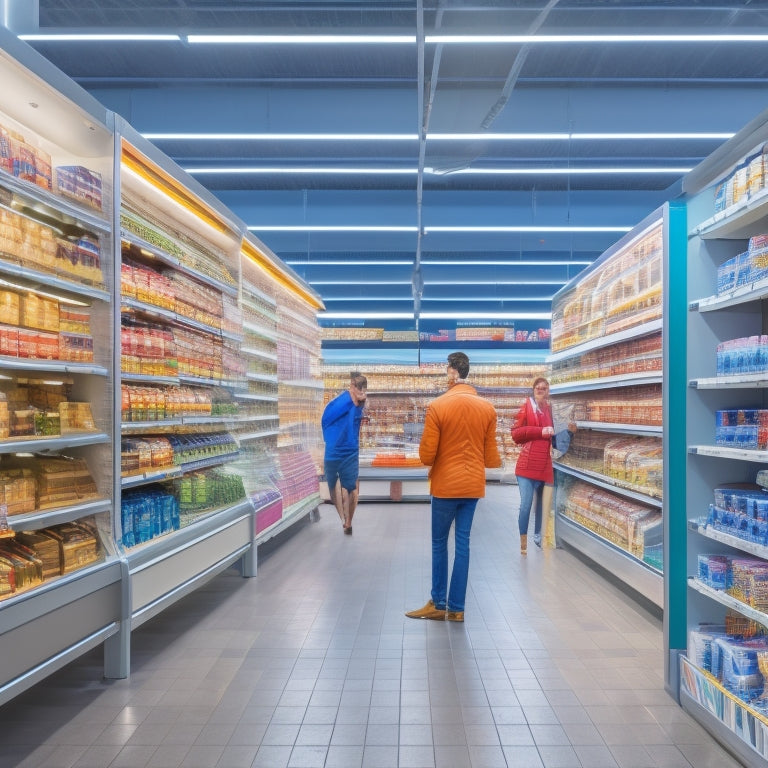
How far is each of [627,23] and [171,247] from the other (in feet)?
17.3

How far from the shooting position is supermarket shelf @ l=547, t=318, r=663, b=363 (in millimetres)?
5280

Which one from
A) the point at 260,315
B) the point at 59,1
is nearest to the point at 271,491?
the point at 260,315

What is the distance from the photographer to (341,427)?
8.67 meters

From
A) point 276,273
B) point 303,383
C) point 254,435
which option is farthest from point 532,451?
point 303,383

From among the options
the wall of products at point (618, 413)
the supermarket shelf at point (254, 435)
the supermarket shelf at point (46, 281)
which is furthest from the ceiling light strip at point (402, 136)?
the supermarket shelf at point (46, 281)

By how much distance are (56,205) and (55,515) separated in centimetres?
142

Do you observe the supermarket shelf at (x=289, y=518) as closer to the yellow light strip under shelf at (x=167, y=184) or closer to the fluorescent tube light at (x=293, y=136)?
the yellow light strip under shelf at (x=167, y=184)

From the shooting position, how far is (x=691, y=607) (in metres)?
3.76

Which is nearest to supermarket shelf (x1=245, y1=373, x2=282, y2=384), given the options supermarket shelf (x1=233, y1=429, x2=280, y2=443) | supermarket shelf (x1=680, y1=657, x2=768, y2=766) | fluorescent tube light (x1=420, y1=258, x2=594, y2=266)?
supermarket shelf (x1=233, y1=429, x2=280, y2=443)

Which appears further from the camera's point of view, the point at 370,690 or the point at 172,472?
the point at 172,472

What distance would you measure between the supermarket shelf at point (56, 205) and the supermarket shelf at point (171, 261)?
0.26 meters

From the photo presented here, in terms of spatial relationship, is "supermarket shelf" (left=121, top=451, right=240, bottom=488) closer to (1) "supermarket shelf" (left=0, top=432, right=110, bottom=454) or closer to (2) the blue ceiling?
(1) "supermarket shelf" (left=0, top=432, right=110, bottom=454)

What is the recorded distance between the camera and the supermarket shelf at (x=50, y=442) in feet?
10.5

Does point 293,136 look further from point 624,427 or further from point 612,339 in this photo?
point 624,427
